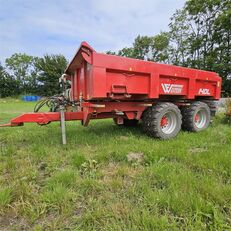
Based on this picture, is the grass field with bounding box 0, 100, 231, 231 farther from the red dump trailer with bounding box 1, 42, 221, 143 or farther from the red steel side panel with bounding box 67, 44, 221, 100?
the red steel side panel with bounding box 67, 44, 221, 100

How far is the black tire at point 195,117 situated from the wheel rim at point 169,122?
695 mm

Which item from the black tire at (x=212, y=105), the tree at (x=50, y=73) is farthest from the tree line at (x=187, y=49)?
the black tire at (x=212, y=105)

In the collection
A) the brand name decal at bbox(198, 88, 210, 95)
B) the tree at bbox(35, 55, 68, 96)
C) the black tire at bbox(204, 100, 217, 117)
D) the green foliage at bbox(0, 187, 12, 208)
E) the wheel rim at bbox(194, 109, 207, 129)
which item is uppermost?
the tree at bbox(35, 55, 68, 96)

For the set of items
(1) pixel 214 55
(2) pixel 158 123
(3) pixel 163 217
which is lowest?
(3) pixel 163 217

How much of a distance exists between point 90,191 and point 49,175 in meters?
0.76

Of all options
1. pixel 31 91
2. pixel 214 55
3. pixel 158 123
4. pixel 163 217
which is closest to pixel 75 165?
pixel 163 217

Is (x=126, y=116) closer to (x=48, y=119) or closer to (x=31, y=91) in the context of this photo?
(x=48, y=119)

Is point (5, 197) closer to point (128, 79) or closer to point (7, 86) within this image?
point (128, 79)

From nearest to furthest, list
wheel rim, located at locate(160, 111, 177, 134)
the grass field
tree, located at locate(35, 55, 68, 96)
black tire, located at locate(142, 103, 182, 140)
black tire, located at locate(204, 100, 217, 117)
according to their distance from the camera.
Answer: the grass field < black tire, located at locate(142, 103, 182, 140) < wheel rim, located at locate(160, 111, 177, 134) < black tire, located at locate(204, 100, 217, 117) < tree, located at locate(35, 55, 68, 96)

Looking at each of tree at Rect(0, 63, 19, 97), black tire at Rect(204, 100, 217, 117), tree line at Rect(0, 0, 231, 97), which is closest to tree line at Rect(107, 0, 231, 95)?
tree line at Rect(0, 0, 231, 97)

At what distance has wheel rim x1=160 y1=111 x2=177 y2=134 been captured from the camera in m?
4.87

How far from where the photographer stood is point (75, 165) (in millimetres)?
3158

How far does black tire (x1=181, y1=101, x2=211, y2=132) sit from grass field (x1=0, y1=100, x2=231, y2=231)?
4.87 ft

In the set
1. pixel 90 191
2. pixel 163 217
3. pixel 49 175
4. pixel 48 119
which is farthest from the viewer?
pixel 48 119
